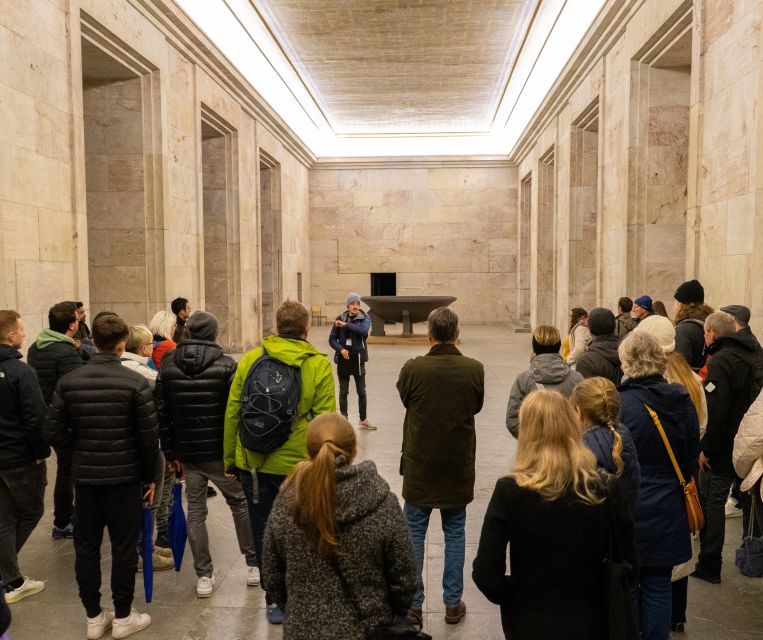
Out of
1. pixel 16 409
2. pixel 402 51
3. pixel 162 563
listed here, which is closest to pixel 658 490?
pixel 162 563

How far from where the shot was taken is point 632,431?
10.5 ft

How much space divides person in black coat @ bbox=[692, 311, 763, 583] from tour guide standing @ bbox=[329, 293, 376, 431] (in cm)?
446

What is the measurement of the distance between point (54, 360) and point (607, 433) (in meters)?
3.62

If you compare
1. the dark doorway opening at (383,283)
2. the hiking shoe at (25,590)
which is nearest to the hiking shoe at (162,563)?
the hiking shoe at (25,590)

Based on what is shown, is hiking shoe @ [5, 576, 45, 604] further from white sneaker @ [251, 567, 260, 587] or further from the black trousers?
white sneaker @ [251, 567, 260, 587]

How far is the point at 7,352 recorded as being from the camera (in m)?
3.91

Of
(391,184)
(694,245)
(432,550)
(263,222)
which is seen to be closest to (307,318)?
(432,550)

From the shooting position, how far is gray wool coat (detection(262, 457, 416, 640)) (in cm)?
222

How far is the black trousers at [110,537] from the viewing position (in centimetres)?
363

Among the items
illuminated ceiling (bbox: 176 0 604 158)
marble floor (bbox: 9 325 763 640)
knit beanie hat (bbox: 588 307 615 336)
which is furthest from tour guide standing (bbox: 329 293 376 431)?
illuminated ceiling (bbox: 176 0 604 158)

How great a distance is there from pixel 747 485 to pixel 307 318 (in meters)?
2.33

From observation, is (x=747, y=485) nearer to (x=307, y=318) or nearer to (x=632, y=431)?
(x=632, y=431)

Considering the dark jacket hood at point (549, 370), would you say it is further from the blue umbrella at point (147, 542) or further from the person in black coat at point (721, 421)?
the blue umbrella at point (147, 542)

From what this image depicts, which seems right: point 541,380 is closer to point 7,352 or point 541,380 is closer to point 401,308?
point 7,352
